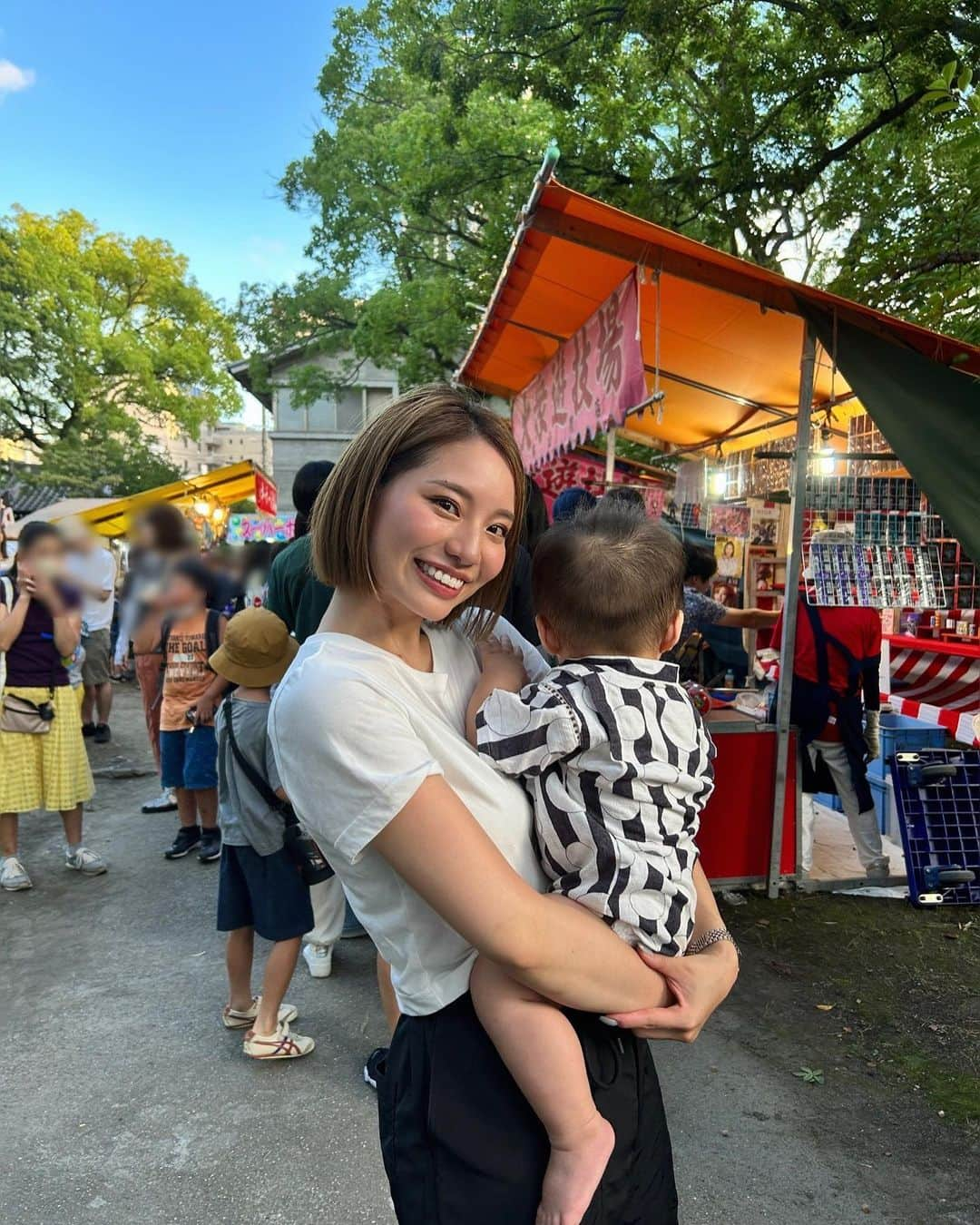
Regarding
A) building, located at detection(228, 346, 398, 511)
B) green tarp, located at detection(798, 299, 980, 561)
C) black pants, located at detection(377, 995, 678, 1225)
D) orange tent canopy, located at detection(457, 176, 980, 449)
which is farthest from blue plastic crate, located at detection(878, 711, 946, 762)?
building, located at detection(228, 346, 398, 511)

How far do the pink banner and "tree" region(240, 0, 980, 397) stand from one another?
2.81m

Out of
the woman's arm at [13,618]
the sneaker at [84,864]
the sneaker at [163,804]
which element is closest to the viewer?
the woman's arm at [13,618]

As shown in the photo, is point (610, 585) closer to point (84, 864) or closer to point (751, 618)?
point (751, 618)

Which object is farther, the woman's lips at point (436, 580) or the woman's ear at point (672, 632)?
the woman's ear at point (672, 632)

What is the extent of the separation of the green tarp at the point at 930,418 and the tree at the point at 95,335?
83.9ft

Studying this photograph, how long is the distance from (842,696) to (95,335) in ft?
85.2

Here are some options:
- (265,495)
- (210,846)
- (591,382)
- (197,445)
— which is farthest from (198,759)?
(197,445)

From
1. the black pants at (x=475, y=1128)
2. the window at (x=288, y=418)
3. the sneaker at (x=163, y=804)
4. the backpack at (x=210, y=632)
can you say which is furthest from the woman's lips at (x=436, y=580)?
the window at (x=288, y=418)

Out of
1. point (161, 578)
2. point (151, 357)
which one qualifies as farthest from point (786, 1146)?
point (151, 357)

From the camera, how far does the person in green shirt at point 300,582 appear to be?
2.99 m

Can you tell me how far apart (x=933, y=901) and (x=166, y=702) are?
462cm

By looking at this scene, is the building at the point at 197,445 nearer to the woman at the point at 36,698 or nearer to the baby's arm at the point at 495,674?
the woman at the point at 36,698

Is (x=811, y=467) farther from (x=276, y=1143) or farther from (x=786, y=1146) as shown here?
(x=276, y=1143)

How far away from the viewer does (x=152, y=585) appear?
422 cm
